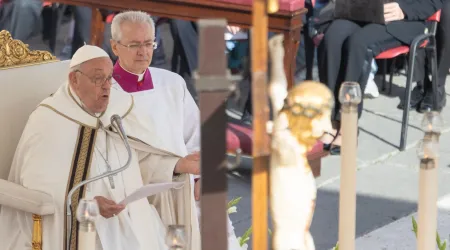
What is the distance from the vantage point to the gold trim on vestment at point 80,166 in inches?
141

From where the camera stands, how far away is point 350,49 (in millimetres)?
6262

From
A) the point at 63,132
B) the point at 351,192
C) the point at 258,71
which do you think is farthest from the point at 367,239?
the point at 258,71

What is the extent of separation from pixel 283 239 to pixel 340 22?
15.1ft

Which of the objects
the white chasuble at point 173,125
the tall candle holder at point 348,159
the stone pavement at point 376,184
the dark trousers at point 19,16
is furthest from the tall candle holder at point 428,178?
the dark trousers at point 19,16

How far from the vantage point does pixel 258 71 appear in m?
1.53

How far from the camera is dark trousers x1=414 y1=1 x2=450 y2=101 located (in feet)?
21.7

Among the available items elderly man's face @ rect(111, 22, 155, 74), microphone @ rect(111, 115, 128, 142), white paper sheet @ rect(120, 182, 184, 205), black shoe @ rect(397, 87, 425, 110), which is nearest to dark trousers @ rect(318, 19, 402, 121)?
black shoe @ rect(397, 87, 425, 110)

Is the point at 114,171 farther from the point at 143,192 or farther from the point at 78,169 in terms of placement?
the point at 78,169

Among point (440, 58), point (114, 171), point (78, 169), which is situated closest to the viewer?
point (114, 171)

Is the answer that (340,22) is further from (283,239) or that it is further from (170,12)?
(283,239)

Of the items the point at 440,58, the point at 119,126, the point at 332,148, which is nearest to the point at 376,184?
the point at 332,148

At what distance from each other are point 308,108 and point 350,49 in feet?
15.0

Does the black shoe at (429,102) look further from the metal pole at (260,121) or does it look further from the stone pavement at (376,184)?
the metal pole at (260,121)

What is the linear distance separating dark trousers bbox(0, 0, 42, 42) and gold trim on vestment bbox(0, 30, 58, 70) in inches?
173
